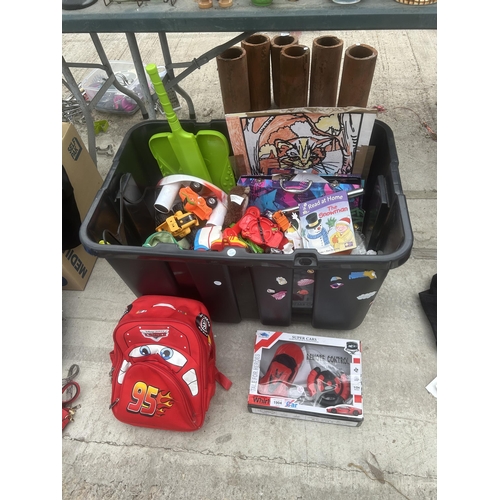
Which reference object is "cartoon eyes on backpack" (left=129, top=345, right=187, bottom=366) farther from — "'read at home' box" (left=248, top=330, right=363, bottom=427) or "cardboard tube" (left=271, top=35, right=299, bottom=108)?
"cardboard tube" (left=271, top=35, right=299, bottom=108)

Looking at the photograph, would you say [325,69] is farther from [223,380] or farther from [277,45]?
[223,380]

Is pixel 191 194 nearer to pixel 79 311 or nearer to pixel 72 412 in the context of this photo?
pixel 79 311

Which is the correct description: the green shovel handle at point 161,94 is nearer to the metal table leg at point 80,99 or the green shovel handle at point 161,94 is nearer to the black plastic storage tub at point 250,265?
the black plastic storage tub at point 250,265

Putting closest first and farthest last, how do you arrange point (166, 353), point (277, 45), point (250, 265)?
point (250, 265)
point (166, 353)
point (277, 45)

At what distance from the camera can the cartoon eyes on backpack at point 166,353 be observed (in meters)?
0.96

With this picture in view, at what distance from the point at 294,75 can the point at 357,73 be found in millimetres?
207

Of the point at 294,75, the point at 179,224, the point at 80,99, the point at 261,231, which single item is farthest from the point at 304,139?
the point at 80,99

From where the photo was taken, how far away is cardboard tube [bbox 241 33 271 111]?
1.26 metres

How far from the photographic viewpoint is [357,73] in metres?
1.14

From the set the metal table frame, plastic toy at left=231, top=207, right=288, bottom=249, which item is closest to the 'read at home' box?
plastic toy at left=231, top=207, right=288, bottom=249

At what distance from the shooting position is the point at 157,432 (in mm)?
1062

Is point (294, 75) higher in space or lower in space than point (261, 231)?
higher

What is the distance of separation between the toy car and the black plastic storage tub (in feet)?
0.84

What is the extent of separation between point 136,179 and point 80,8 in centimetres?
56
